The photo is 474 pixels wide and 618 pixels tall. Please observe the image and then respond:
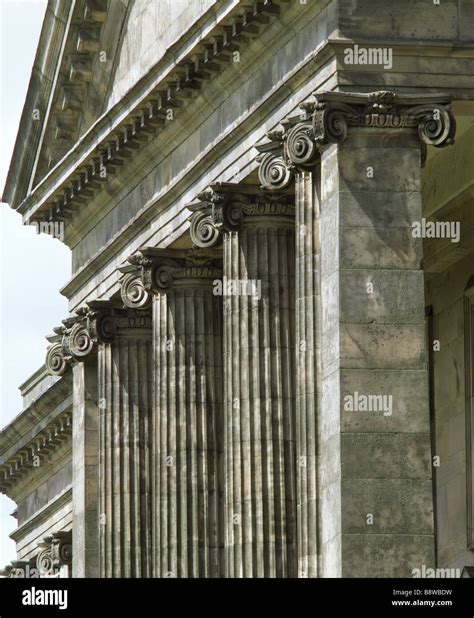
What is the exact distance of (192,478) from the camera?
62.1 meters

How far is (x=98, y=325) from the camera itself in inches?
2633

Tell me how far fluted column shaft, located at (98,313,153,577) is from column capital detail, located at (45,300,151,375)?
30mm

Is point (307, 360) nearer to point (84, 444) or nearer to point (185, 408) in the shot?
point (185, 408)

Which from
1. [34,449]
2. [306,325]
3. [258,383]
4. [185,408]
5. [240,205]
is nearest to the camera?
[306,325]

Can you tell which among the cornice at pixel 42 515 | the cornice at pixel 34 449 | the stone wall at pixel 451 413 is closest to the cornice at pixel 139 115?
the stone wall at pixel 451 413

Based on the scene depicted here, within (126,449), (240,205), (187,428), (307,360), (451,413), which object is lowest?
(307,360)

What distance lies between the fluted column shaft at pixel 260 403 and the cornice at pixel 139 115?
3.26 meters

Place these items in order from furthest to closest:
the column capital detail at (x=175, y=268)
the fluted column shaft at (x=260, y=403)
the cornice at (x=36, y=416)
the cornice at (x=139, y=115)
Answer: the cornice at (x=36, y=416)
the column capital detail at (x=175, y=268)
the fluted column shaft at (x=260, y=403)
the cornice at (x=139, y=115)

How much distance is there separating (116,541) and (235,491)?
8427 millimetres

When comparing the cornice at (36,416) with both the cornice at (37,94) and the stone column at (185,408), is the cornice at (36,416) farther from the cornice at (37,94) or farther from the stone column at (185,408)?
the stone column at (185,408)

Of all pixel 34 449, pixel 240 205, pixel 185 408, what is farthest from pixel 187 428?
pixel 34 449

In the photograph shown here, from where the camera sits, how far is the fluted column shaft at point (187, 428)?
61812 mm

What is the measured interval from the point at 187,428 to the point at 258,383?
449 centimetres
